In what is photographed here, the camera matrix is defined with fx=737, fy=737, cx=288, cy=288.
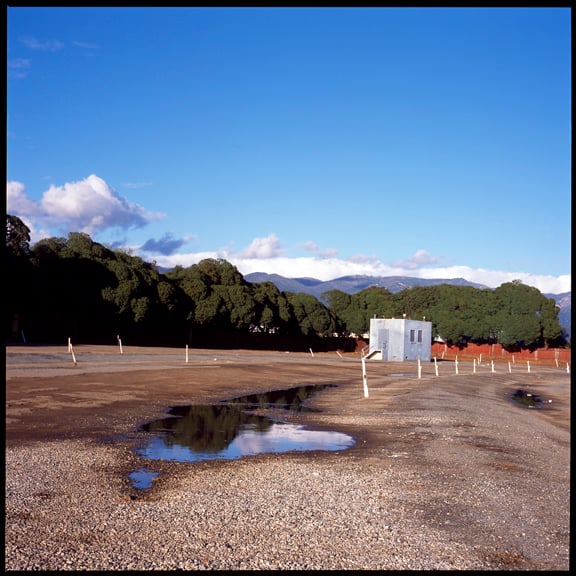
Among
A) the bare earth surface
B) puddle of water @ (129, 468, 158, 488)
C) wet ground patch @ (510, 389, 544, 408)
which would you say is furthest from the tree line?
puddle of water @ (129, 468, 158, 488)

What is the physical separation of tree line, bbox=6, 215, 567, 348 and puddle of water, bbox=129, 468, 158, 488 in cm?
3700

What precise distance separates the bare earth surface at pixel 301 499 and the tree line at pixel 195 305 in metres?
34.6

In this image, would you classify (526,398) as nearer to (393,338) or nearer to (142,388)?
(142,388)

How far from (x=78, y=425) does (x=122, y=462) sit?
18.1 feet

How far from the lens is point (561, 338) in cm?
10694

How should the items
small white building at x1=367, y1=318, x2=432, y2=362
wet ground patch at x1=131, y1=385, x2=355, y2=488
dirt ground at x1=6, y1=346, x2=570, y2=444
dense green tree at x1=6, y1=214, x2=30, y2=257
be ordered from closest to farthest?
wet ground patch at x1=131, y1=385, x2=355, y2=488 → dirt ground at x1=6, y1=346, x2=570, y2=444 → dense green tree at x1=6, y1=214, x2=30, y2=257 → small white building at x1=367, y1=318, x2=432, y2=362

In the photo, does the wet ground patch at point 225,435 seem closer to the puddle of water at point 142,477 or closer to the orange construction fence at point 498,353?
the puddle of water at point 142,477

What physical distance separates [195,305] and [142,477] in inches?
2663

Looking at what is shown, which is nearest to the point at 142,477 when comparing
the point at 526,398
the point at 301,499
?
the point at 301,499

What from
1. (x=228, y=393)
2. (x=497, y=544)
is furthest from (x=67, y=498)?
(x=228, y=393)

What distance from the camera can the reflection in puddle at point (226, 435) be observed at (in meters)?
15.7

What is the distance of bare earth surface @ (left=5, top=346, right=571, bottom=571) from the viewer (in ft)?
25.4

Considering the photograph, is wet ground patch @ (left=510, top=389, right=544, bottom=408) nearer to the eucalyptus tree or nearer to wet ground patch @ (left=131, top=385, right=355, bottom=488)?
wet ground patch @ (left=131, top=385, right=355, bottom=488)

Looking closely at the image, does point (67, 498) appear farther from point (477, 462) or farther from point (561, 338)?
point (561, 338)
